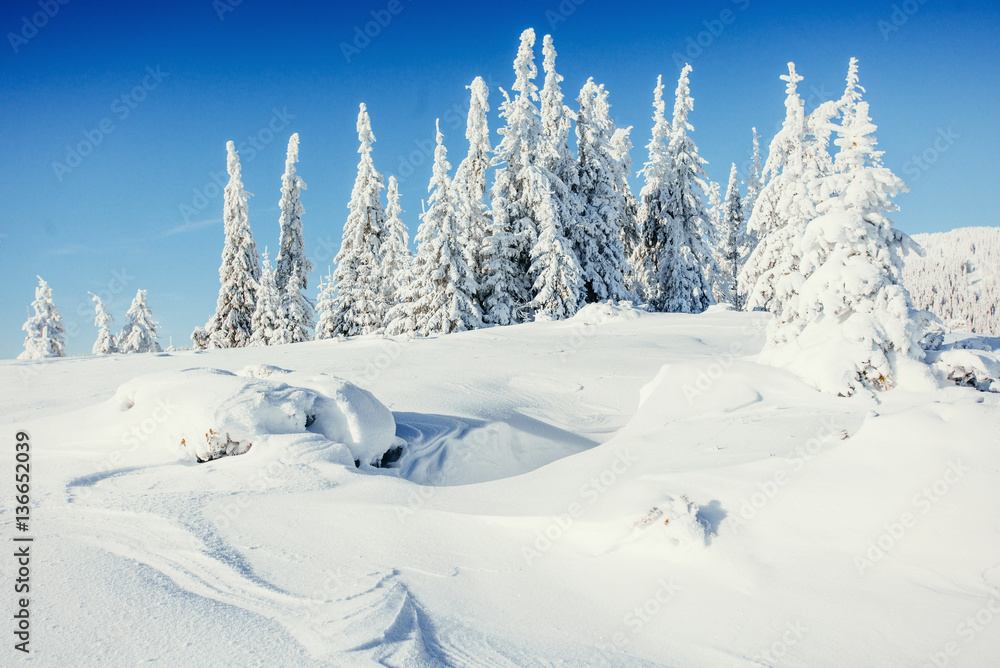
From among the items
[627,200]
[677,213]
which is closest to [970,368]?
[677,213]

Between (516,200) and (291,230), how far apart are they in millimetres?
14247

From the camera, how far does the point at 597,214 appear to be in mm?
23062

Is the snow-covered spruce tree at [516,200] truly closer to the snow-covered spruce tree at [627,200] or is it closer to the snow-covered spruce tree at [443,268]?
the snow-covered spruce tree at [443,268]

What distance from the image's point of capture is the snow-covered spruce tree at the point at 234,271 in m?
26.7

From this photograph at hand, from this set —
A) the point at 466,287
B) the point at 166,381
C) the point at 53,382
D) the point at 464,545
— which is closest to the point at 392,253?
the point at 466,287

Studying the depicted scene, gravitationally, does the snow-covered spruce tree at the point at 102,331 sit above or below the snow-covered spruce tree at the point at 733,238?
below

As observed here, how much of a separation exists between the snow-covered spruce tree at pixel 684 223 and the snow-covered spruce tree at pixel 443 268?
9369 mm

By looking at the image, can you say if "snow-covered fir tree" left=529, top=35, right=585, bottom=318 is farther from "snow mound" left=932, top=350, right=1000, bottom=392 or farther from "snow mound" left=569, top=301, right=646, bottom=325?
"snow mound" left=932, top=350, right=1000, bottom=392

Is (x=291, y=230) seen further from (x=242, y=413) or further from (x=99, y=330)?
(x=242, y=413)

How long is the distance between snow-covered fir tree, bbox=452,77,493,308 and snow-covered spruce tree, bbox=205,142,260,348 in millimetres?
11434

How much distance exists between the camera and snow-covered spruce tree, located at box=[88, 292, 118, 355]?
28953 mm

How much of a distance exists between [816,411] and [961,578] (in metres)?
2.92

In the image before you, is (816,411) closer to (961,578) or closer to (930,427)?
(930,427)

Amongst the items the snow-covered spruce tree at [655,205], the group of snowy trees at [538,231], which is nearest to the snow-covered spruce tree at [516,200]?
the group of snowy trees at [538,231]
